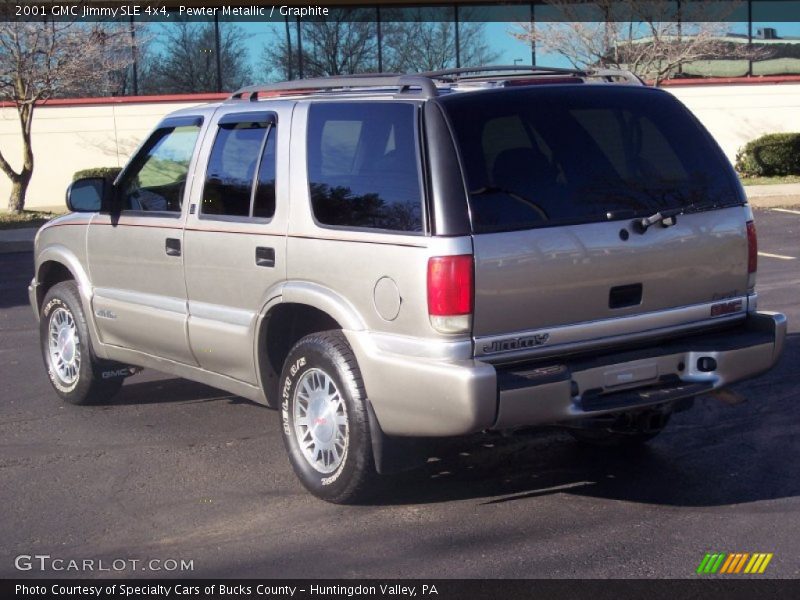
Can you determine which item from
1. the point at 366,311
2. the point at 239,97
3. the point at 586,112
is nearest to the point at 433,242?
the point at 366,311

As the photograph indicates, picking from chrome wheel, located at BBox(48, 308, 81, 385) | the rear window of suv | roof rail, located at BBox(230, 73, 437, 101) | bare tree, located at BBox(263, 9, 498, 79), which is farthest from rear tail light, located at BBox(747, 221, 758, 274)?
bare tree, located at BBox(263, 9, 498, 79)

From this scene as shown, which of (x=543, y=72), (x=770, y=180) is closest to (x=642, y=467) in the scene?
(x=543, y=72)

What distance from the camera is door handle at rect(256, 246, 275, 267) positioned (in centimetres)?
564

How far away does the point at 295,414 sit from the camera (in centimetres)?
562

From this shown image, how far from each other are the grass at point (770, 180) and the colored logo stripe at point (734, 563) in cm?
2077

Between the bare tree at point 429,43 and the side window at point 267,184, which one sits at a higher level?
the bare tree at point 429,43

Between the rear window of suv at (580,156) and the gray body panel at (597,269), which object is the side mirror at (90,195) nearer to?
the rear window of suv at (580,156)

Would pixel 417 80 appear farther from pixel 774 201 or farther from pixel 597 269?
pixel 774 201

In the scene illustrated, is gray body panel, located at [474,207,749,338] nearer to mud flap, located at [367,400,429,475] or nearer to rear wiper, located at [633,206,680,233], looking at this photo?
rear wiper, located at [633,206,680,233]

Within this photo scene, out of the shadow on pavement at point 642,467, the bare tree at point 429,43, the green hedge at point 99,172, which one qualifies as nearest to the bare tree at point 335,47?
the bare tree at point 429,43

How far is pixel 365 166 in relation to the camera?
531 cm

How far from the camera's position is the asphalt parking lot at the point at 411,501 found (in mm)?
4723

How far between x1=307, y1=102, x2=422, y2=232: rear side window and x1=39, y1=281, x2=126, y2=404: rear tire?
2571 mm
